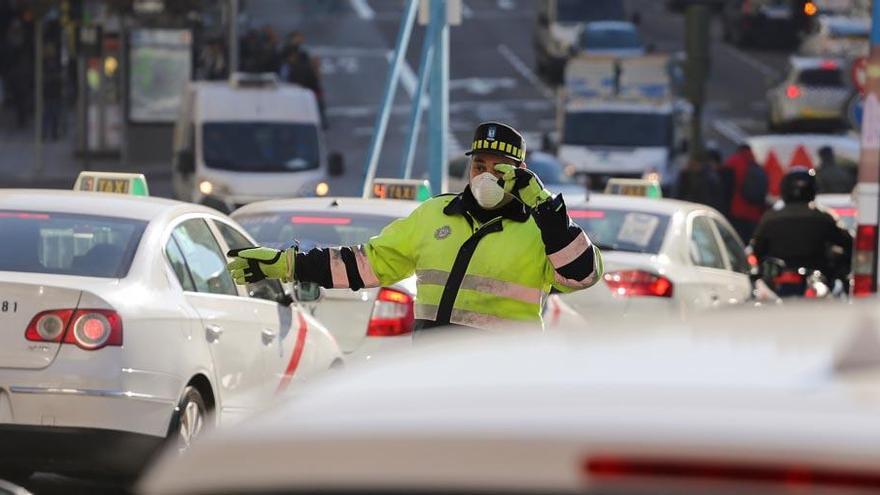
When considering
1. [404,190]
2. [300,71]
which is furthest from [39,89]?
[404,190]

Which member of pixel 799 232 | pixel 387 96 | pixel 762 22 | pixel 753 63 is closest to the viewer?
pixel 799 232

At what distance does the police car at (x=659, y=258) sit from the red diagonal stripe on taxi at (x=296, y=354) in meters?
3.27

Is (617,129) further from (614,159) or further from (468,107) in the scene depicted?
(468,107)

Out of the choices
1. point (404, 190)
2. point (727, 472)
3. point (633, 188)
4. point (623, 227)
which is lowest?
point (633, 188)

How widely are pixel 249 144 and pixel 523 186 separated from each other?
19.5m

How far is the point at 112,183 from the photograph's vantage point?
1320 cm

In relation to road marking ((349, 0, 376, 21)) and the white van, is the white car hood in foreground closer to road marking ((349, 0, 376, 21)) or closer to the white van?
the white van

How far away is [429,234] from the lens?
6.94 metres

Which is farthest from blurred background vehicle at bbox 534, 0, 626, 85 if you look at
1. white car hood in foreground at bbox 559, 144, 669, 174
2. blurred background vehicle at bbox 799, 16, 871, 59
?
white car hood in foreground at bbox 559, 144, 669, 174

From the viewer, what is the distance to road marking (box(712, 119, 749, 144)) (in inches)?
1716

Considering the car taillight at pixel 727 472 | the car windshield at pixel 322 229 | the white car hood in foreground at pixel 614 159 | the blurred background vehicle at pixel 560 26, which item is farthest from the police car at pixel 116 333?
the blurred background vehicle at pixel 560 26

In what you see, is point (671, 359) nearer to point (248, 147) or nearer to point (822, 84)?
point (248, 147)

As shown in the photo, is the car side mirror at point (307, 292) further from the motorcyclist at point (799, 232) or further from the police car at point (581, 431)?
the motorcyclist at point (799, 232)

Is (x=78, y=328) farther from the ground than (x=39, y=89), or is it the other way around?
(x=78, y=328)
